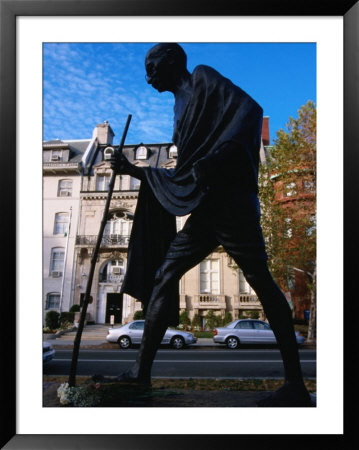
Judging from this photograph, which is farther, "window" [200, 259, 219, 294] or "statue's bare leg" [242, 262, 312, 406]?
"window" [200, 259, 219, 294]

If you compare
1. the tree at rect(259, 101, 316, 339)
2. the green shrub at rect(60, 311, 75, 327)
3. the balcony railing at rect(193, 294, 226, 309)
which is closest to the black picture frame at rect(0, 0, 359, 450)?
the tree at rect(259, 101, 316, 339)

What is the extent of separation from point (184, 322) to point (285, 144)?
1100 cm

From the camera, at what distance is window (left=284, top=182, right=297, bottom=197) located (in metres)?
15.7

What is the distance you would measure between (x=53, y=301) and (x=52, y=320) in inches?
144

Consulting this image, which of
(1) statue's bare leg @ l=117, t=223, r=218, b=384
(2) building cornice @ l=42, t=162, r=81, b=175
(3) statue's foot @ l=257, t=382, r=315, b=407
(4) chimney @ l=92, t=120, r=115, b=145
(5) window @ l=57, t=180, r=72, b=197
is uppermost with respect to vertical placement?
(4) chimney @ l=92, t=120, r=115, b=145

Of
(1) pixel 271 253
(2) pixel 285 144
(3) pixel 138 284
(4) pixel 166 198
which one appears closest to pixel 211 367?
(3) pixel 138 284

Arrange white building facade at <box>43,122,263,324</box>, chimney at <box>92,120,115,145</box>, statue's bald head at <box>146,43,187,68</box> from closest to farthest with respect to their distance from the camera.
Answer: statue's bald head at <box>146,43,187,68</box>
white building facade at <box>43,122,263,324</box>
chimney at <box>92,120,115,145</box>

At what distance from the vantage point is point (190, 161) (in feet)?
15.0

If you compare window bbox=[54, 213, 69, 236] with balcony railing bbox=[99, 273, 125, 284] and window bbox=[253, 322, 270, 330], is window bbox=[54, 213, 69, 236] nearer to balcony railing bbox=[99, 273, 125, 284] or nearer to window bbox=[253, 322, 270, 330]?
balcony railing bbox=[99, 273, 125, 284]

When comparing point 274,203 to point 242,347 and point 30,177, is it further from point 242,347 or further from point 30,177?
point 30,177

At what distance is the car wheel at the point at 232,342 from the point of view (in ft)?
45.9

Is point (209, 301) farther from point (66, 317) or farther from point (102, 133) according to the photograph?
point (102, 133)

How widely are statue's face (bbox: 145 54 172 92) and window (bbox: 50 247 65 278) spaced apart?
2120cm

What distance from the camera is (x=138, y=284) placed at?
4.73m
